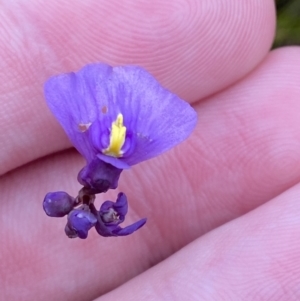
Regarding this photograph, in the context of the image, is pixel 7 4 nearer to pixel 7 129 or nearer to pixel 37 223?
pixel 7 129

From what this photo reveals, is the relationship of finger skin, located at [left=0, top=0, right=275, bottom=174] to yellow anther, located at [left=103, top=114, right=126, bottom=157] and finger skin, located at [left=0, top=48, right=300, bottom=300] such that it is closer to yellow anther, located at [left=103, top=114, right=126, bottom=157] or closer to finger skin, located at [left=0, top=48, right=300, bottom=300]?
finger skin, located at [left=0, top=48, right=300, bottom=300]

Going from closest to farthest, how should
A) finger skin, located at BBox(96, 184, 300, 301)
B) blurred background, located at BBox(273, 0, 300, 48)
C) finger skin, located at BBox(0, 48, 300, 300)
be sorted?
finger skin, located at BBox(96, 184, 300, 301), finger skin, located at BBox(0, 48, 300, 300), blurred background, located at BBox(273, 0, 300, 48)

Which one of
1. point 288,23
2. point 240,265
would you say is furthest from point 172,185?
point 288,23

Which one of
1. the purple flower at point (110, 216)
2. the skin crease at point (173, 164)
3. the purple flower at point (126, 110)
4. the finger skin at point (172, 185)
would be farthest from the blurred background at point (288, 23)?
the purple flower at point (110, 216)

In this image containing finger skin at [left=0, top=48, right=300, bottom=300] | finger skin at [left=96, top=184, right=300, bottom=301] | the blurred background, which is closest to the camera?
finger skin at [left=96, top=184, right=300, bottom=301]

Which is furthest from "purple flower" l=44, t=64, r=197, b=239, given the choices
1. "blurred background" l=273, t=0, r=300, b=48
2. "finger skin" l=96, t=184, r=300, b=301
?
"blurred background" l=273, t=0, r=300, b=48

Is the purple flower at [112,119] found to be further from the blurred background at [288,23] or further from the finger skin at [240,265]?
the blurred background at [288,23]

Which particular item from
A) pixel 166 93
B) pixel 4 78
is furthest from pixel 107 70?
pixel 4 78
